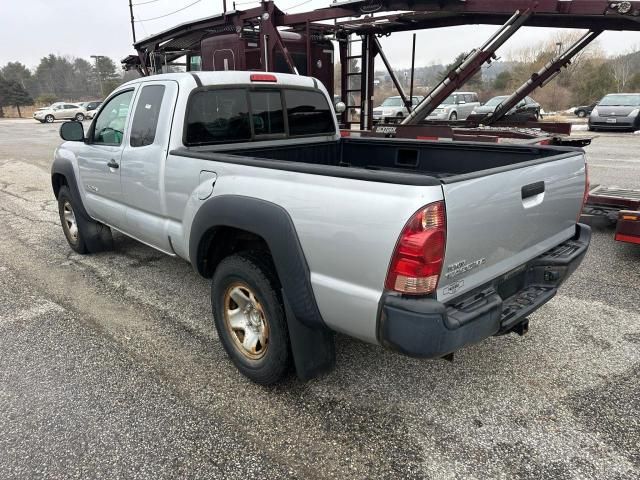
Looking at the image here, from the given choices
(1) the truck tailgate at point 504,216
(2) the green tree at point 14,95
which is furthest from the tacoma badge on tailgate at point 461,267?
(2) the green tree at point 14,95

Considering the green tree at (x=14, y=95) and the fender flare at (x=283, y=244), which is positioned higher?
the green tree at (x=14, y=95)

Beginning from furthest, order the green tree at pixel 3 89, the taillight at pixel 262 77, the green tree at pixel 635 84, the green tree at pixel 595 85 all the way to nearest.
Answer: the green tree at pixel 3 89 → the green tree at pixel 635 84 → the green tree at pixel 595 85 → the taillight at pixel 262 77

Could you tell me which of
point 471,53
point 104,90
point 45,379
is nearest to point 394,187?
point 45,379

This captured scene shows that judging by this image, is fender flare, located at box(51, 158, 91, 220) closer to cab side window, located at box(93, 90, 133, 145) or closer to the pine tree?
cab side window, located at box(93, 90, 133, 145)

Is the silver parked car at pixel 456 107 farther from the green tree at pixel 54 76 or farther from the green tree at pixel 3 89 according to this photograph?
the green tree at pixel 54 76

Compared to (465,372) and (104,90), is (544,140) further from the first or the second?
(104,90)

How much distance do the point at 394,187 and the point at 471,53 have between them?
699cm

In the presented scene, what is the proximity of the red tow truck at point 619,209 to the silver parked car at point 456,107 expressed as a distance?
16.0 metres

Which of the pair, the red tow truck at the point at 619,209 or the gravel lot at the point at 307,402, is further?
the red tow truck at the point at 619,209

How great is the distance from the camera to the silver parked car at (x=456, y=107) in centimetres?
2178

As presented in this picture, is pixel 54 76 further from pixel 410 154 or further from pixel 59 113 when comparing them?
pixel 410 154

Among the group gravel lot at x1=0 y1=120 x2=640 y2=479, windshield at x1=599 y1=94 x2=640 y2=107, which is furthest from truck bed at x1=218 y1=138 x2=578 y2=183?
windshield at x1=599 y1=94 x2=640 y2=107

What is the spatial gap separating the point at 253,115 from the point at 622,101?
21.8m

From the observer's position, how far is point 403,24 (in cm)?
931
